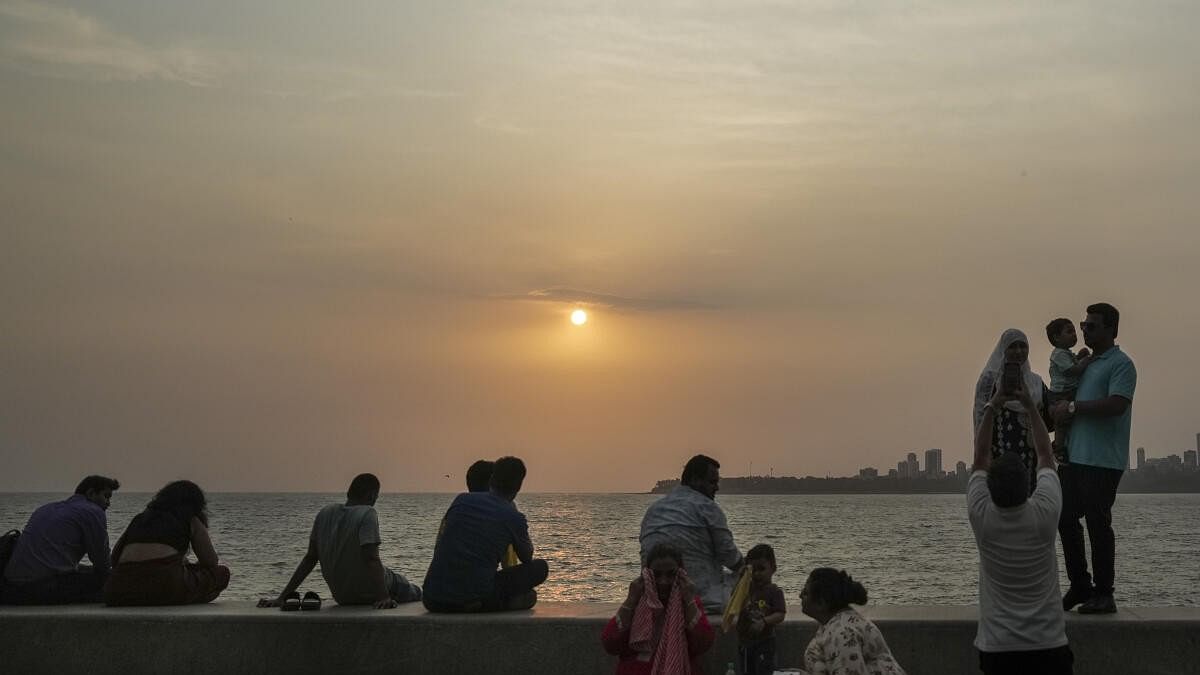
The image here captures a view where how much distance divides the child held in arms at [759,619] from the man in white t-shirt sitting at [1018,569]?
1.46 meters

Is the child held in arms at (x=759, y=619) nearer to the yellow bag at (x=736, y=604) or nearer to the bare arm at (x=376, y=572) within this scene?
the yellow bag at (x=736, y=604)

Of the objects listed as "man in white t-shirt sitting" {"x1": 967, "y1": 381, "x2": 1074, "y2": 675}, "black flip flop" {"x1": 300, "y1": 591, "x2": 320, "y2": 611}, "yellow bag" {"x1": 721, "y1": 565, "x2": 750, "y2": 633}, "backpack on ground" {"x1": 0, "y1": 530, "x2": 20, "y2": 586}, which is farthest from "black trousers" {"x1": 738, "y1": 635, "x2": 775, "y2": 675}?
"backpack on ground" {"x1": 0, "y1": 530, "x2": 20, "y2": 586}

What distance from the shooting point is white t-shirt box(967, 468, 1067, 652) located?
618 cm

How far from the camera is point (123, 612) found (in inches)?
342

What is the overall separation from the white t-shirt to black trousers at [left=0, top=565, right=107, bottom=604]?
657cm

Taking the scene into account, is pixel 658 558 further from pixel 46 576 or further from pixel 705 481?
pixel 46 576

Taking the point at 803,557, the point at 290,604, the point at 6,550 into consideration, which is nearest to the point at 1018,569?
the point at 290,604

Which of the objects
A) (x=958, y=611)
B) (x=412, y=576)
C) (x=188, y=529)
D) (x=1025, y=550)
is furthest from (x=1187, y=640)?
(x=412, y=576)

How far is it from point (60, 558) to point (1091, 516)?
7.28 meters

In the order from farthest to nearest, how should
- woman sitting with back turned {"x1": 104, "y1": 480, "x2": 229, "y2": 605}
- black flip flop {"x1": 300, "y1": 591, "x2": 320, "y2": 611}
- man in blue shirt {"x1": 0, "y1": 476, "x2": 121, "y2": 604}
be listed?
man in blue shirt {"x1": 0, "y1": 476, "x2": 121, "y2": 604}
woman sitting with back turned {"x1": 104, "y1": 480, "x2": 229, "y2": 605}
black flip flop {"x1": 300, "y1": 591, "x2": 320, "y2": 611}

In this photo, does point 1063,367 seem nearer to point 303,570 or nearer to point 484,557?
point 484,557

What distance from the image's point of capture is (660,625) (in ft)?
24.2

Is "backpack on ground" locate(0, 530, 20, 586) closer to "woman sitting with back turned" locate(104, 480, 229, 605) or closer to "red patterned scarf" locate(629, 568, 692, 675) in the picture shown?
"woman sitting with back turned" locate(104, 480, 229, 605)

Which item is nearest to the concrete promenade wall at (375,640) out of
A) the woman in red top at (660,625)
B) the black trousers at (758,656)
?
the black trousers at (758,656)
